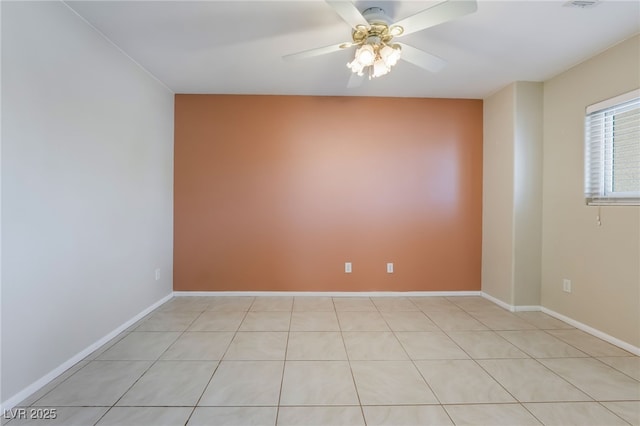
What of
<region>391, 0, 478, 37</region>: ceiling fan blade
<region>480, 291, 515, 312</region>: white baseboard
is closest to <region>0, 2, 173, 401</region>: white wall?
<region>391, 0, 478, 37</region>: ceiling fan blade

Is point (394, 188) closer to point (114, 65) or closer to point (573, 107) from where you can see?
point (573, 107)

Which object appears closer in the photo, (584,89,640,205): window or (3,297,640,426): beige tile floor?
(3,297,640,426): beige tile floor

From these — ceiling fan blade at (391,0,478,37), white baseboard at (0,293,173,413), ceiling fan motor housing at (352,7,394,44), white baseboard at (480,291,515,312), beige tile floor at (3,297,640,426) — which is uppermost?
ceiling fan motor housing at (352,7,394,44)

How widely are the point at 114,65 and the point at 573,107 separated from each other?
4.09m

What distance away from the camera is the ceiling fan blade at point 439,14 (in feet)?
4.54

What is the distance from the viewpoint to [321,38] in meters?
2.17

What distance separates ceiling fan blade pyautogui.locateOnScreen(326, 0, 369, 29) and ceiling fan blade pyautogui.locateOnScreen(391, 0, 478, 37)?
0.19 m

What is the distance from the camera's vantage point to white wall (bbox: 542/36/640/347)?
2.14m

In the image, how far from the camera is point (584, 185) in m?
2.49

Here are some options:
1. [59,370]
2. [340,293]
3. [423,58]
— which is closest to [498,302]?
[340,293]

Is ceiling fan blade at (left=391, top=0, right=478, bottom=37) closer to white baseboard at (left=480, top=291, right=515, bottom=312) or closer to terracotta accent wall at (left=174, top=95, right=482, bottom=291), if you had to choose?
terracotta accent wall at (left=174, top=95, right=482, bottom=291)

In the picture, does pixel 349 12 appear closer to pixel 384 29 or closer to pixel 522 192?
pixel 384 29

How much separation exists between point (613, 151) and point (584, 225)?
66 centimetres

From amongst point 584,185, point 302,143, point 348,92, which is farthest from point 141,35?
point 584,185
